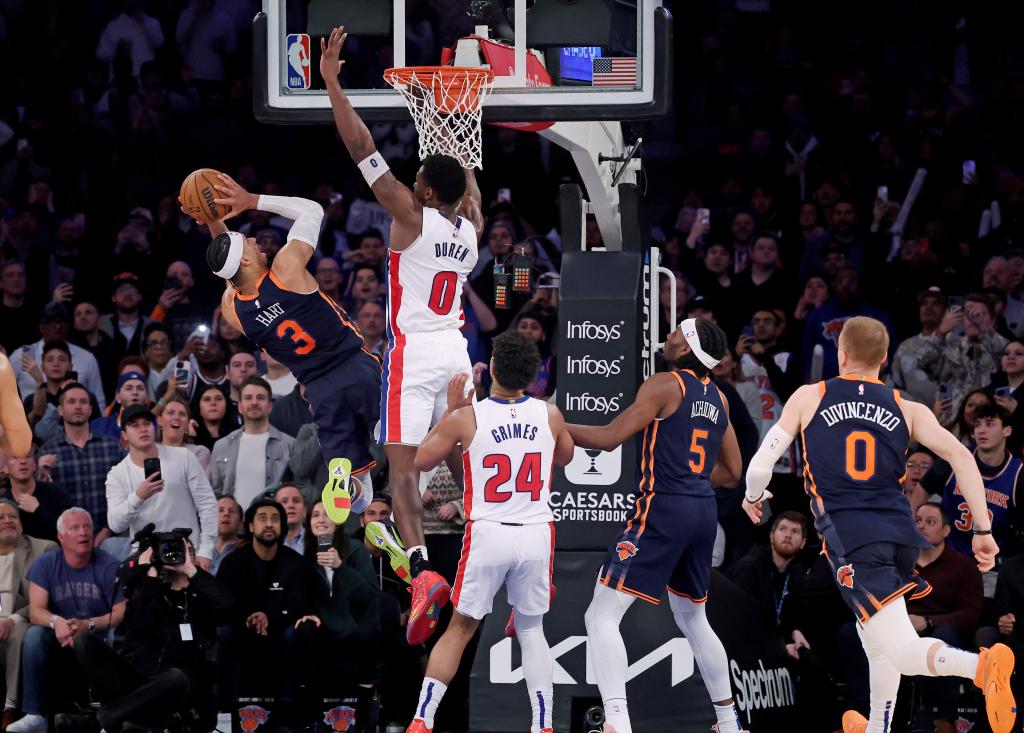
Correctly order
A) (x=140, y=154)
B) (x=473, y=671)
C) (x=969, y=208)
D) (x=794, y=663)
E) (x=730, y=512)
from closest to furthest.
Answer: (x=473, y=671) → (x=794, y=663) → (x=730, y=512) → (x=969, y=208) → (x=140, y=154)

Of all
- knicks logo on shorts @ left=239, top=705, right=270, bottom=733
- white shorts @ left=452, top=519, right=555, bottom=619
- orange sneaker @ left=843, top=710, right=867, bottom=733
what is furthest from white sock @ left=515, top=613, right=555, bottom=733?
knicks logo on shorts @ left=239, top=705, right=270, bottom=733

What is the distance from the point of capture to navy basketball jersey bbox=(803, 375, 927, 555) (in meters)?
8.70

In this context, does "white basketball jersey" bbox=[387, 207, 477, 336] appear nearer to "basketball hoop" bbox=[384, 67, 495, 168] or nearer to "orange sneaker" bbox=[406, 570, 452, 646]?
"basketball hoop" bbox=[384, 67, 495, 168]

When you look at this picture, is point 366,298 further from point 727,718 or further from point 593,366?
point 727,718

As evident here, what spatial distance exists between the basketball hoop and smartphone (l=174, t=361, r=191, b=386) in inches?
206

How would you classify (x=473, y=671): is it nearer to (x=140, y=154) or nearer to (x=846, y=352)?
(x=846, y=352)

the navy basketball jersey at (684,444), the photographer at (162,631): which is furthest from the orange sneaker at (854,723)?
the photographer at (162,631)

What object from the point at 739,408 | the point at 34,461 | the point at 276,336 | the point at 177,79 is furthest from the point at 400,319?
the point at 177,79

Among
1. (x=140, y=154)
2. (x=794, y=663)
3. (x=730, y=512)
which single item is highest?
(x=140, y=154)

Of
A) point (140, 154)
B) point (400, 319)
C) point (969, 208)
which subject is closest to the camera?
point (400, 319)

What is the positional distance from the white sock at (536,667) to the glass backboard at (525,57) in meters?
2.95

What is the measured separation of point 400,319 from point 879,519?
294 centimetres

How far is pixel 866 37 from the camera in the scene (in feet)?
60.6

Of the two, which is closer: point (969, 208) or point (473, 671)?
point (473, 671)
